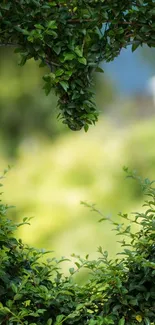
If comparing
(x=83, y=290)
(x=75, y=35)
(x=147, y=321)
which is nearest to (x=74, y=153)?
(x=75, y=35)

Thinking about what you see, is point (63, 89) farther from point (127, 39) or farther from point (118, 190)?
point (118, 190)

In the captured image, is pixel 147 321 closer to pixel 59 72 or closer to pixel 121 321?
pixel 121 321

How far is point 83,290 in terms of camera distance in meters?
1.66

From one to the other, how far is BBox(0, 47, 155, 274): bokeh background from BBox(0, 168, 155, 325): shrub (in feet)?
5.91

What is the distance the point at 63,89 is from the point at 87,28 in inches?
9.0

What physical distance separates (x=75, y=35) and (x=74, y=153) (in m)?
1.93

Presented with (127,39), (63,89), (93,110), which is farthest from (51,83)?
(127,39)

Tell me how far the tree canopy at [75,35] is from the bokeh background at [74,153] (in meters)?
1.76

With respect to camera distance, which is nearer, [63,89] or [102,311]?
[102,311]

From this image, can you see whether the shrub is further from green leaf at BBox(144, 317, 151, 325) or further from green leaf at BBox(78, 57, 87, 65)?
green leaf at BBox(78, 57, 87, 65)

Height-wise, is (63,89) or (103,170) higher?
(103,170)

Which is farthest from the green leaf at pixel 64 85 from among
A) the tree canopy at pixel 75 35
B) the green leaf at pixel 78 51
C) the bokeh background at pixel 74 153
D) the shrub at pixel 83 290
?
the bokeh background at pixel 74 153

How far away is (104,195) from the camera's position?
362 centimetres

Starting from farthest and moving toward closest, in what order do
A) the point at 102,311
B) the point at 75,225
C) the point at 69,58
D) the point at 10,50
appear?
the point at 10,50 < the point at 75,225 < the point at 69,58 < the point at 102,311
